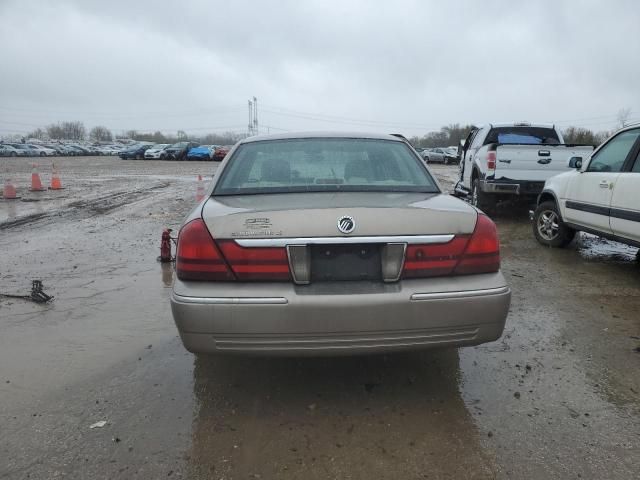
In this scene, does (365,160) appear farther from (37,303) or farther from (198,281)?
(37,303)

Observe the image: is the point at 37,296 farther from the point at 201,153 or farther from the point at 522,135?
the point at 201,153

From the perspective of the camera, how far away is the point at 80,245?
7.21m

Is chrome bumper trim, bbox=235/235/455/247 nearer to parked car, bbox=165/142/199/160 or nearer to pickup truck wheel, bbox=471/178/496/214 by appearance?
pickup truck wheel, bbox=471/178/496/214

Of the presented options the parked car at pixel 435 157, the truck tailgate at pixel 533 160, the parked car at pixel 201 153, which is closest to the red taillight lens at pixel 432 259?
the truck tailgate at pixel 533 160

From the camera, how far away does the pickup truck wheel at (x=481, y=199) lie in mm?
10109

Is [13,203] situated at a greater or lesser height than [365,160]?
lesser

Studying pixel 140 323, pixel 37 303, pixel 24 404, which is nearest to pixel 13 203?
pixel 37 303

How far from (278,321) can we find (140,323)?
83.1 inches

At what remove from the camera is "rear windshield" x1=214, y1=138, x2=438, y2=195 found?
3.29 meters

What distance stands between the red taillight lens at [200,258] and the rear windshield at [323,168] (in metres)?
0.63

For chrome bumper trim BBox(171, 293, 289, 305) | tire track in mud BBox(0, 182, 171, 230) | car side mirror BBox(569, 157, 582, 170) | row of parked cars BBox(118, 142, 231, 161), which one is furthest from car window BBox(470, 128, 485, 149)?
row of parked cars BBox(118, 142, 231, 161)

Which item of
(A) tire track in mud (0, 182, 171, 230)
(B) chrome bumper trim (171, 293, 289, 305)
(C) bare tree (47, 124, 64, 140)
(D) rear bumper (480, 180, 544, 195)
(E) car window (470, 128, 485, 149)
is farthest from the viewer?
(C) bare tree (47, 124, 64, 140)

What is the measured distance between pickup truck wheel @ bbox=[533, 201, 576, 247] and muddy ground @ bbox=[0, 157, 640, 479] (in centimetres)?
231

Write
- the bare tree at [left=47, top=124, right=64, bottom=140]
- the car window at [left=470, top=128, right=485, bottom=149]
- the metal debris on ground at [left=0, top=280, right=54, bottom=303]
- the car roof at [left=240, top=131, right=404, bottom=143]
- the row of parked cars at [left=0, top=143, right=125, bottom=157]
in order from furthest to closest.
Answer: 1. the bare tree at [left=47, top=124, right=64, bottom=140]
2. the row of parked cars at [left=0, top=143, right=125, bottom=157]
3. the car window at [left=470, top=128, right=485, bottom=149]
4. the metal debris on ground at [left=0, top=280, right=54, bottom=303]
5. the car roof at [left=240, top=131, right=404, bottom=143]
